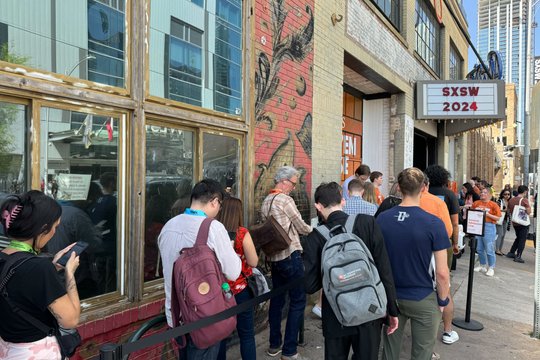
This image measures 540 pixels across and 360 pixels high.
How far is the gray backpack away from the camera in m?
2.46

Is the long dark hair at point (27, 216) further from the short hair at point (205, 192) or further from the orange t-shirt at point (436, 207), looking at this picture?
the orange t-shirt at point (436, 207)

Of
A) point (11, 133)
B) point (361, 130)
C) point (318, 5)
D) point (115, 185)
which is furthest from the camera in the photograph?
point (361, 130)

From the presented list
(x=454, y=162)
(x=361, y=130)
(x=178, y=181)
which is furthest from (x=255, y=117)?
(x=454, y=162)

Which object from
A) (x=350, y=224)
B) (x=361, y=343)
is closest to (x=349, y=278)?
(x=350, y=224)

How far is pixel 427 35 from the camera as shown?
12.6m

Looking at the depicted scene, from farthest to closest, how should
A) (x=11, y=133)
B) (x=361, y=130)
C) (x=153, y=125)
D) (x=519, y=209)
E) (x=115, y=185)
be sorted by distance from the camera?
(x=361, y=130)
(x=519, y=209)
(x=153, y=125)
(x=115, y=185)
(x=11, y=133)

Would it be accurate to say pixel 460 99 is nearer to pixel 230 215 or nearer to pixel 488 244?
pixel 488 244

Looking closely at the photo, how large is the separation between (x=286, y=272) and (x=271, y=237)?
51 cm

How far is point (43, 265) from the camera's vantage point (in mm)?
1772

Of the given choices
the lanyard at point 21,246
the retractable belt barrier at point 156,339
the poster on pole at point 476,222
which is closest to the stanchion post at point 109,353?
the retractable belt barrier at point 156,339

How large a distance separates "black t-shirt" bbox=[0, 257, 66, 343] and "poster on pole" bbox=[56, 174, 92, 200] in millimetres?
1230

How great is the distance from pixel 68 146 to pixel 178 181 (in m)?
1.16

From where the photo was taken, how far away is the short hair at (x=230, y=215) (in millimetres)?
3197

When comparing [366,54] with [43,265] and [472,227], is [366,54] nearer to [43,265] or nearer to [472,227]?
[472,227]
